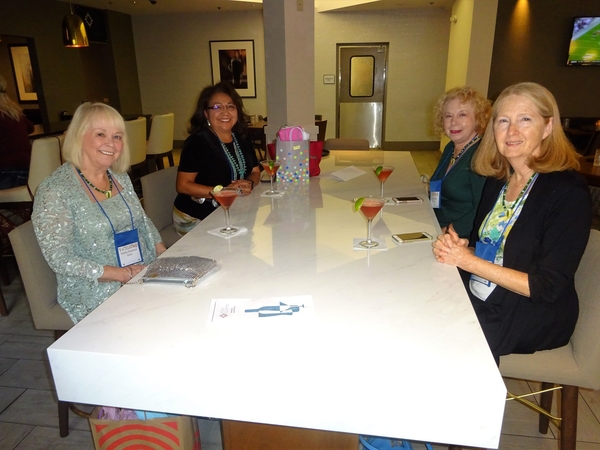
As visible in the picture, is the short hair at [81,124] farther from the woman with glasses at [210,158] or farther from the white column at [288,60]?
the white column at [288,60]

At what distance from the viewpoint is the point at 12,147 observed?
3.81 metres

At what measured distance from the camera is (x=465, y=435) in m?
0.91

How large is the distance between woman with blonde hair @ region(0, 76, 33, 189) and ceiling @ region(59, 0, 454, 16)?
445 centimetres

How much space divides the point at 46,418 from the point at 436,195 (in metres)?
2.18

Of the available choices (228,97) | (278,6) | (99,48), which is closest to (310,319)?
(228,97)

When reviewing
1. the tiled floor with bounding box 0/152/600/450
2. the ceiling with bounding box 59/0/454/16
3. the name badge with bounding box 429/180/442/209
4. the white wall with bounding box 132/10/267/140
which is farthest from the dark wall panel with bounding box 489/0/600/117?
the tiled floor with bounding box 0/152/600/450

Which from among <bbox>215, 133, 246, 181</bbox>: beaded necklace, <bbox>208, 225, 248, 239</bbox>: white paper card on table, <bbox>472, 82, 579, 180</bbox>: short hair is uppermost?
<bbox>472, 82, 579, 180</bbox>: short hair

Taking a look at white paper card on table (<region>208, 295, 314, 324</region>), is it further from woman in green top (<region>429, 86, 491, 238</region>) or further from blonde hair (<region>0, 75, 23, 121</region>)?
blonde hair (<region>0, 75, 23, 121</region>)

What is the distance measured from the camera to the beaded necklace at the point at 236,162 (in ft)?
9.00

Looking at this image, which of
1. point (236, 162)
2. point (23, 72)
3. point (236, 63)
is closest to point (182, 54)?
point (236, 63)

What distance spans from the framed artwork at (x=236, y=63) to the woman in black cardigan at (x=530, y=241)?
26.2 ft

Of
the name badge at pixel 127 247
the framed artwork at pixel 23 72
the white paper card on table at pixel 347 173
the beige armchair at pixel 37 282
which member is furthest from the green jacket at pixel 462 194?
the framed artwork at pixel 23 72

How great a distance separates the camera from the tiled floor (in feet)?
5.97

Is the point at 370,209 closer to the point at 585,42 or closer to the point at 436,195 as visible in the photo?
the point at 436,195
